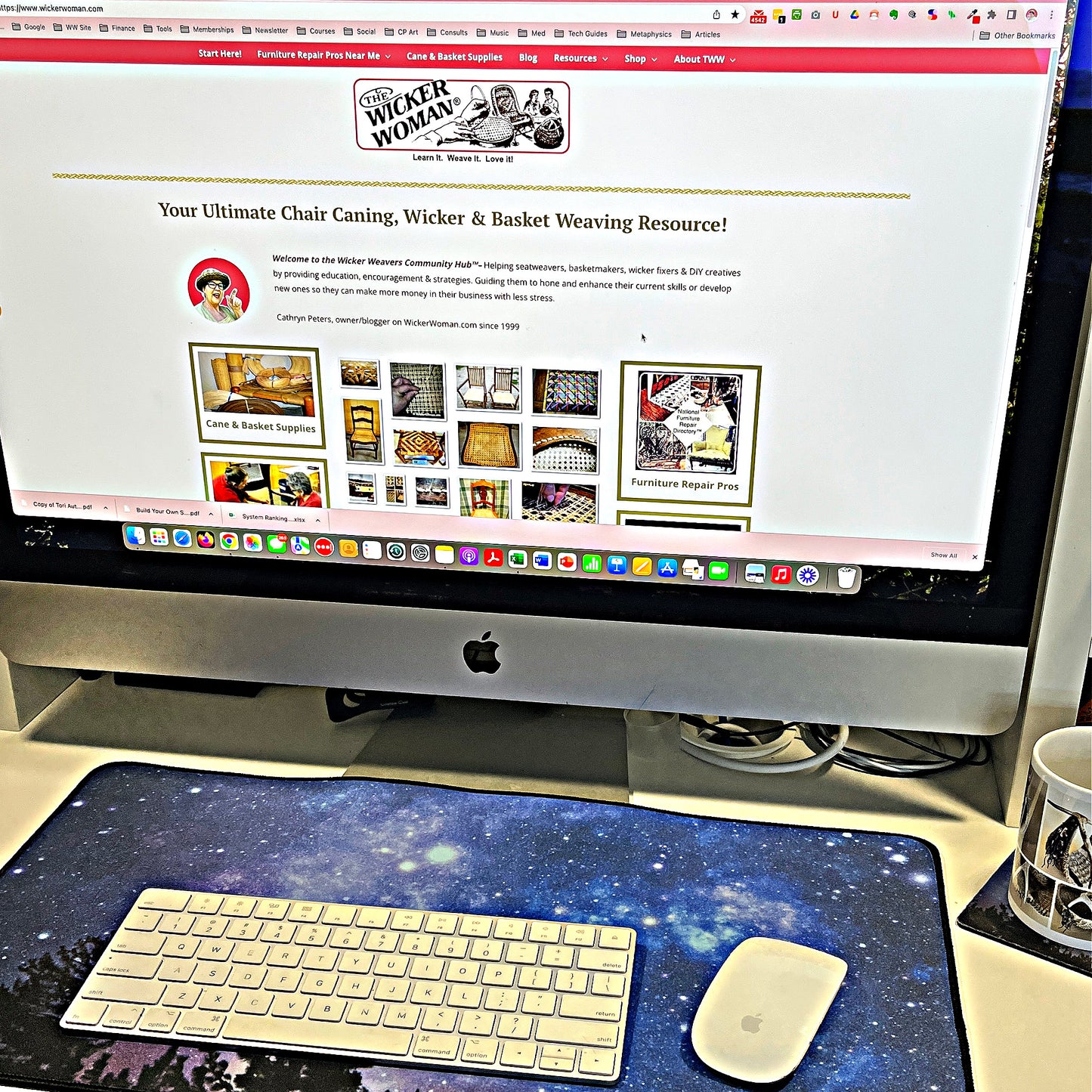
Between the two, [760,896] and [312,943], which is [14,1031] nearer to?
[312,943]

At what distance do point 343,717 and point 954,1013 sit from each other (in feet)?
1.44

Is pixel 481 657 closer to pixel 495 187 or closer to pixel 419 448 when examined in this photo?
pixel 419 448

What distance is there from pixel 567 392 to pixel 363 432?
4.6 inches

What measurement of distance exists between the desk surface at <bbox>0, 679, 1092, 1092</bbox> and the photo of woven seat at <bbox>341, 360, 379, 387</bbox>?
Answer: 0.88 feet

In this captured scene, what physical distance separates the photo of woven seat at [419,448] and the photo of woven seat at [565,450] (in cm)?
5

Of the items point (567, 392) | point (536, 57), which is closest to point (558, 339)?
point (567, 392)

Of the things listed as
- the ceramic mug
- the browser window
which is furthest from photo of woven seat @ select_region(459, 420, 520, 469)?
the ceramic mug

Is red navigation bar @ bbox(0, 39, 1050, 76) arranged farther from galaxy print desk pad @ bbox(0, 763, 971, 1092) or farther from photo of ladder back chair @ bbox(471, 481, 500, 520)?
galaxy print desk pad @ bbox(0, 763, 971, 1092)

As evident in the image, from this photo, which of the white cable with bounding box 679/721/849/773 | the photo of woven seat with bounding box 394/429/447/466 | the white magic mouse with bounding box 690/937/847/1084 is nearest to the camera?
the white magic mouse with bounding box 690/937/847/1084

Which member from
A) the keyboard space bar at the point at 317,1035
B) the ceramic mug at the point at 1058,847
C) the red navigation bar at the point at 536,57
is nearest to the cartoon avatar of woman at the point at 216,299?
the red navigation bar at the point at 536,57

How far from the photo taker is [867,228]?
1.69ft

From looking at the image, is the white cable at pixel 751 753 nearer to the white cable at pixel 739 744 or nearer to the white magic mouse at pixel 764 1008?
the white cable at pixel 739 744

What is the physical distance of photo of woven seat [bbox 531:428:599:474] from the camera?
1.87 ft

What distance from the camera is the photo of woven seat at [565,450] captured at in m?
0.57
